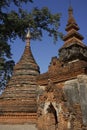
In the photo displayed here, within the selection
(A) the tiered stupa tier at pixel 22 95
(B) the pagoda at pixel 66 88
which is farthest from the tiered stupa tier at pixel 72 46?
(A) the tiered stupa tier at pixel 22 95

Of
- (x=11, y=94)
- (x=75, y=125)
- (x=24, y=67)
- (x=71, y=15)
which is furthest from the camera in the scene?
(x=24, y=67)

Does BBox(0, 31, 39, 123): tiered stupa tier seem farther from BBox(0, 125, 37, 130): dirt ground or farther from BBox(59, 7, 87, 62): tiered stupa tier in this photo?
BBox(59, 7, 87, 62): tiered stupa tier

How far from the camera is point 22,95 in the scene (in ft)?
39.8

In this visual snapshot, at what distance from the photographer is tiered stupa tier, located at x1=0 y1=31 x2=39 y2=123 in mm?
11078

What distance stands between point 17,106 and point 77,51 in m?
5.23

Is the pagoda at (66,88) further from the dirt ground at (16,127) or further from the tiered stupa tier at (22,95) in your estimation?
the tiered stupa tier at (22,95)

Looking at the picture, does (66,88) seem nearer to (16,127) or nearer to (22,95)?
(16,127)

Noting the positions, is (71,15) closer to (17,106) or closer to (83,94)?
(83,94)

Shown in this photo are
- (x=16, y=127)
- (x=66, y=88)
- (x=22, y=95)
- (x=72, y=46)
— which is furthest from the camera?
(x=22, y=95)

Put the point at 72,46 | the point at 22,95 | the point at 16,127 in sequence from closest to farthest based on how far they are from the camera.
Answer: the point at 72,46 → the point at 16,127 → the point at 22,95

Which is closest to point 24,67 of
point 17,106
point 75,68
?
point 17,106

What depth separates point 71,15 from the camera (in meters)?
9.45

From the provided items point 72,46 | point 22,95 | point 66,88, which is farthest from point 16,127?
point 72,46

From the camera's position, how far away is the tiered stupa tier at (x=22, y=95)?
36.3ft
